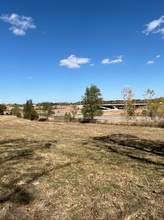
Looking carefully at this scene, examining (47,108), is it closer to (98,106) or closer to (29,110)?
(29,110)

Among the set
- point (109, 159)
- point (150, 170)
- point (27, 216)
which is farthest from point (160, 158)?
point (27, 216)

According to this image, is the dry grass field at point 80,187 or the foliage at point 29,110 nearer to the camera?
the dry grass field at point 80,187

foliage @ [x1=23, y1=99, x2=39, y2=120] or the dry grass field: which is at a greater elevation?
foliage @ [x1=23, y1=99, x2=39, y2=120]

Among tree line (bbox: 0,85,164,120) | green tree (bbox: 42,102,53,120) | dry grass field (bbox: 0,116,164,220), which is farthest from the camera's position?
green tree (bbox: 42,102,53,120)

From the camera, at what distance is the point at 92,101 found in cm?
2392

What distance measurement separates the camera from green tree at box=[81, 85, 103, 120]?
79.1ft

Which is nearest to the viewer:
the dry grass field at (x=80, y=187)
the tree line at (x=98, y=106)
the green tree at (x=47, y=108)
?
the dry grass field at (x=80, y=187)

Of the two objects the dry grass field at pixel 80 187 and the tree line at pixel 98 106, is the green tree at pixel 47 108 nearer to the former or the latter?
the tree line at pixel 98 106

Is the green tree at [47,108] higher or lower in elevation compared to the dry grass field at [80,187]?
higher

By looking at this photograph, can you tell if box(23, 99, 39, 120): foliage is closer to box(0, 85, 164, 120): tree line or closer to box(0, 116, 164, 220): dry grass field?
box(0, 85, 164, 120): tree line

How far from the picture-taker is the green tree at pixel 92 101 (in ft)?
79.1

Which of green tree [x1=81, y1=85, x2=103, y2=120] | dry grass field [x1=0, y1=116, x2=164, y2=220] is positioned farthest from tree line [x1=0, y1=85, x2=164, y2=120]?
dry grass field [x1=0, y1=116, x2=164, y2=220]

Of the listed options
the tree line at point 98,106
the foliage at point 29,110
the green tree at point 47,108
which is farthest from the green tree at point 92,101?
the foliage at point 29,110

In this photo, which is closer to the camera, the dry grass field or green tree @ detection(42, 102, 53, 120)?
the dry grass field
